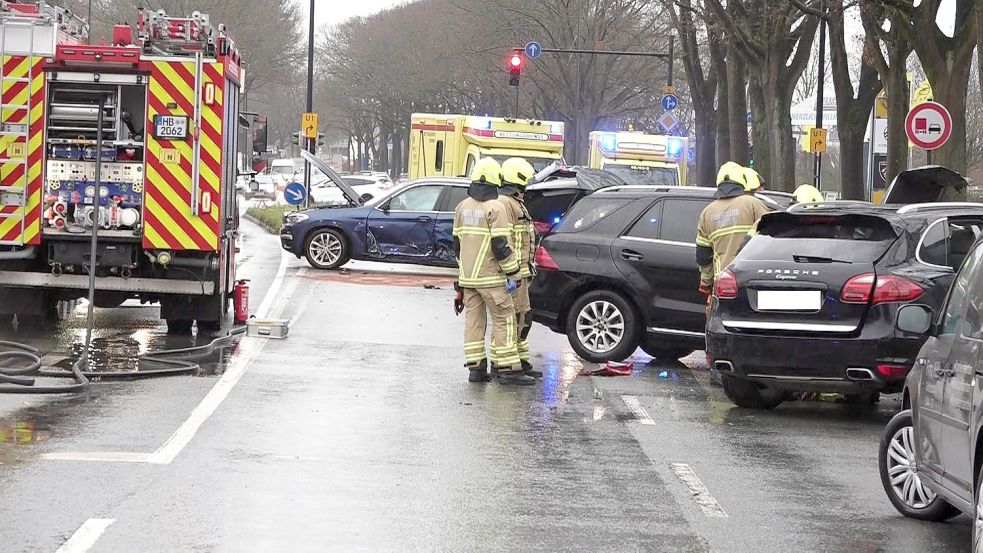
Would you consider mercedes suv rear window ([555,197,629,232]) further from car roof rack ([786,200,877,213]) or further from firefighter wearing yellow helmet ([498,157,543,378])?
car roof rack ([786,200,877,213])

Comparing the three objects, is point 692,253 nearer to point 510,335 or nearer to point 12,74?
point 510,335

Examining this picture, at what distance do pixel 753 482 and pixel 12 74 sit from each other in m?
8.25

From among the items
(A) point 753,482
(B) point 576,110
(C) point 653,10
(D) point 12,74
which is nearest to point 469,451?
(A) point 753,482

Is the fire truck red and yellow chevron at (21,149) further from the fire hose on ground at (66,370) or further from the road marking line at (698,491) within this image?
the road marking line at (698,491)

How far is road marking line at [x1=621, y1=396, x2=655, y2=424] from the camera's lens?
10.9 m

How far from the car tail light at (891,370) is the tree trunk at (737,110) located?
2509cm

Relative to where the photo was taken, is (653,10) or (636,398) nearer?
(636,398)

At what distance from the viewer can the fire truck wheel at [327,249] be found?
81.0 feet

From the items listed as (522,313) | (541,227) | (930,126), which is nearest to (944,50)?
(930,126)

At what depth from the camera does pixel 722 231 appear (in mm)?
13188

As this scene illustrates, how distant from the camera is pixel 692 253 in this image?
14.1m

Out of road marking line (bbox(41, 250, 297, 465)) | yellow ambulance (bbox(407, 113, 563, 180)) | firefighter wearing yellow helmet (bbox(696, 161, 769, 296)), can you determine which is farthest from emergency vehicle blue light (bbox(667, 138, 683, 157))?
firefighter wearing yellow helmet (bbox(696, 161, 769, 296))

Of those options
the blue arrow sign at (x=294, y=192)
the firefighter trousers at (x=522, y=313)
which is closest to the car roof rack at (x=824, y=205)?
the firefighter trousers at (x=522, y=313)

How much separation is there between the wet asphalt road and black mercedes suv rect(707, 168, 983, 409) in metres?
0.46
